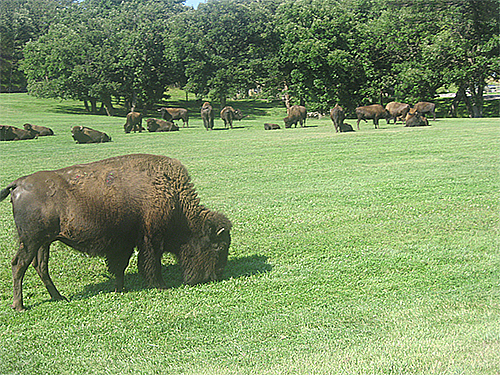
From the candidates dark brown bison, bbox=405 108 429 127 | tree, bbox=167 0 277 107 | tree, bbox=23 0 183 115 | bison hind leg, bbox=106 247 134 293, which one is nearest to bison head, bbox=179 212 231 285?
bison hind leg, bbox=106 247 134 293

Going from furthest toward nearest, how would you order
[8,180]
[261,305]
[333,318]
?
[8,180], [261,305], [333,318]

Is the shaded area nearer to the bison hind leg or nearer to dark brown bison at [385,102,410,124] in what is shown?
the bison hind leg

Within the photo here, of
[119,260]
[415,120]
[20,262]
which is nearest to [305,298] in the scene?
[119,260]

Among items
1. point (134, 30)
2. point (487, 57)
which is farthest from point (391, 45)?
point (134, 30)

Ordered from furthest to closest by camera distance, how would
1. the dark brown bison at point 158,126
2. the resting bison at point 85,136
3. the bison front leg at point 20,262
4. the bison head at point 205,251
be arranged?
the dark brown bison at point 158,126, the resting bison at point 85,136, the bison head at point 205,251, the bison front leg at point 20,262

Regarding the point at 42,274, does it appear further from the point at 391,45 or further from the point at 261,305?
the point at 391,45

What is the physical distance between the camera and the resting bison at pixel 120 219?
5348 mm

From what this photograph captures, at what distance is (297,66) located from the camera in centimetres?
4653

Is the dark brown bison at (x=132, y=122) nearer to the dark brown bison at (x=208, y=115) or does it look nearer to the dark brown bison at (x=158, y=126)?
the dark brown bison at (x=158, y=126)

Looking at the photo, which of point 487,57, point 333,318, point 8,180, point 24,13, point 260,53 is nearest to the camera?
point 333,318

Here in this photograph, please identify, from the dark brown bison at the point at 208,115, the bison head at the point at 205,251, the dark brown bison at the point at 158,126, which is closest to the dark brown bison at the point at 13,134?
the dark brown bison at the point at 158,126

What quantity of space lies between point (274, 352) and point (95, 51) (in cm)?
4833

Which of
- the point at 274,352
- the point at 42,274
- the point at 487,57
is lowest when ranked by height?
the point at 274,352

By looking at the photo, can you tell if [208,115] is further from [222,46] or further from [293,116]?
[222,46]
